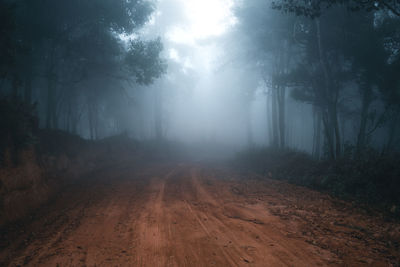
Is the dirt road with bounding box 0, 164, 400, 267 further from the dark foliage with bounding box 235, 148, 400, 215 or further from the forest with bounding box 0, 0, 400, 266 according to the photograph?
the dark foliage with bounding box 235, 148, 400, 215

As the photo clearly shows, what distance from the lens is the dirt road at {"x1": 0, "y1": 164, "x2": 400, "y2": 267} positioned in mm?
3637

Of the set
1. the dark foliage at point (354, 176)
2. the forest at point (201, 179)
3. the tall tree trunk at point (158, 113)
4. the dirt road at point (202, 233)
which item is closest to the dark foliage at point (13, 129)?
the forest at point (201, 179)

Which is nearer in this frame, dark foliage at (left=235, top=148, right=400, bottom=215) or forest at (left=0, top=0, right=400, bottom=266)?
forest at (left=0, top=0, right=400, bottom=266)

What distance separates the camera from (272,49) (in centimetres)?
1727

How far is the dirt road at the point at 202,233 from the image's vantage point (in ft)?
11.9

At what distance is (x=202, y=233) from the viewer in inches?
180

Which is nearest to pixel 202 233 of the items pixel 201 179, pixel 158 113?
pixel 201 179

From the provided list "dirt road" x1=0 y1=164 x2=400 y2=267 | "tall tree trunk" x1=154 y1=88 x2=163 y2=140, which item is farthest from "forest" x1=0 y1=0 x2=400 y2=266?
"tall tree trunk" x1=154 y1=88 x2=163 y2=140

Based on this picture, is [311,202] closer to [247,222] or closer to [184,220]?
[247,222]

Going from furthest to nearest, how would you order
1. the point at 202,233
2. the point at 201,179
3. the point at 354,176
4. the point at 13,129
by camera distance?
the point at 201,179, the point at 354,176, the point at 13,129, the point at 202,233

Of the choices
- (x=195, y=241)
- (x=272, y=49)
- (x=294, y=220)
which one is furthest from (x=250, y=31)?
(x=195, y=241)

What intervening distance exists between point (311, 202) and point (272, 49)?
46.0ft


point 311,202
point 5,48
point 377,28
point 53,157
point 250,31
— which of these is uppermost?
point 250,31

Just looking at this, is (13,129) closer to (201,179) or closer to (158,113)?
(201,179)
